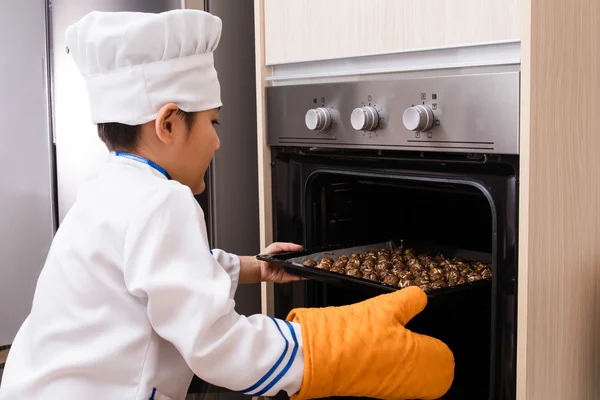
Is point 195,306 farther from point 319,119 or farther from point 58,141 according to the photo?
point 58,141

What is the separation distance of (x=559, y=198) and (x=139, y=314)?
650 millimetres

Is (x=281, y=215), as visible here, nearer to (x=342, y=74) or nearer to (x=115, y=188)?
(x=342, y=74)

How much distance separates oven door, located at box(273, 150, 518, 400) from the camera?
109cm

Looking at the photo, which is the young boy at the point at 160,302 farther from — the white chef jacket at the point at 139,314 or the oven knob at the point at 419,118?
the oven knob at the point at 419,118

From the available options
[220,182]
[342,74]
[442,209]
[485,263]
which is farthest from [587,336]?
[220,182]

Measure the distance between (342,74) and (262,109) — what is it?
24 cm

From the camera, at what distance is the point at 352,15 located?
1294 mm

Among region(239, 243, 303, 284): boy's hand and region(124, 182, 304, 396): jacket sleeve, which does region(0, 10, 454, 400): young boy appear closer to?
region(124, 182, 304, 396): jacket sleeve

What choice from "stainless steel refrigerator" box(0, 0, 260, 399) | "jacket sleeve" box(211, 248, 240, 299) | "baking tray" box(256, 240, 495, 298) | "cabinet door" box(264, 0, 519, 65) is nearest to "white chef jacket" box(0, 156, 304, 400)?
"baking tray" box(256, 240, 495, 298)

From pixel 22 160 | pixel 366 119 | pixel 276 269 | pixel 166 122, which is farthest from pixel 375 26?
pixel 22 160

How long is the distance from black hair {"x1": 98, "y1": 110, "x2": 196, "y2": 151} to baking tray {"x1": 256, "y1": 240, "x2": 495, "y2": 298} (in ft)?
1.08

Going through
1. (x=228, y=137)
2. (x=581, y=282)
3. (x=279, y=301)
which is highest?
(x=228, y=137)

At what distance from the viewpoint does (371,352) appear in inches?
41.9

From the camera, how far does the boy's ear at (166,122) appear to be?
3.67ft
